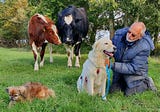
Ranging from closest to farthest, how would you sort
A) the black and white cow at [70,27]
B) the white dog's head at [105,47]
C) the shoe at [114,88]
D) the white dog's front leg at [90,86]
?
1. the white dog's head at [105,47]
2. the white dog's front leg at [90,86]
3. the shoe at [114,88]
4. the black and white cow at [70,27]

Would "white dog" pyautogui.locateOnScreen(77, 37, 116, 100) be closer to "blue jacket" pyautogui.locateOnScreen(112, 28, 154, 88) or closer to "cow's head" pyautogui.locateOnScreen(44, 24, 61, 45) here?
"blue jacket" pyautogui.locateOnScreen(112, 28, 154, 88)

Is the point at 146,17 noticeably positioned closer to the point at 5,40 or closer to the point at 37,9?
the point at 37,9

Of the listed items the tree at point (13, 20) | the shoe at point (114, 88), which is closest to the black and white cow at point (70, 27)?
the shoe at point (114, 88)

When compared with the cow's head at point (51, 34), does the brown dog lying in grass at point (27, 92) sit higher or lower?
lower

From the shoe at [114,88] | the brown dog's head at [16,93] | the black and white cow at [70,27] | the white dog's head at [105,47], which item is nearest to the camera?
the brown dog's head at [16,93]

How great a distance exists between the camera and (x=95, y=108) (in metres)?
6.01

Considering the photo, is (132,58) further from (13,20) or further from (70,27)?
(13,20)

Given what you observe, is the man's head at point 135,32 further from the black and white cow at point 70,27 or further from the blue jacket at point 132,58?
the black and white cow at point 70,27

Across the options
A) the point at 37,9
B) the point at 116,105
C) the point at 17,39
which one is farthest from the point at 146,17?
the point at 17,39

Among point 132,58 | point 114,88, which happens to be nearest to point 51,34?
point 114,88

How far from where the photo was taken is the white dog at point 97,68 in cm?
686

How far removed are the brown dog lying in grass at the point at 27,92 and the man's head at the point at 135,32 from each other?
2033mm

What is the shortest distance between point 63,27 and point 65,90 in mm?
5396

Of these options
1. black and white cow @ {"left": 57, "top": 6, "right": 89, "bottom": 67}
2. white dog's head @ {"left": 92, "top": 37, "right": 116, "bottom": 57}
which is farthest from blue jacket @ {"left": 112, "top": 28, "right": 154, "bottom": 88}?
black and white cow @ {"left": 57, "top": 6, "right": 89, "bottom": 67}
